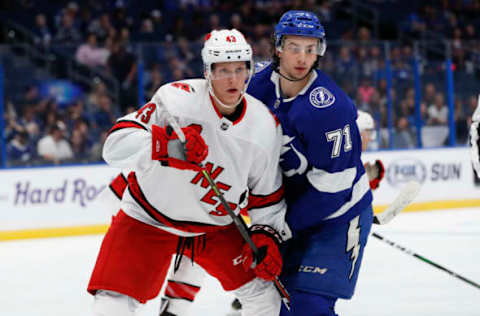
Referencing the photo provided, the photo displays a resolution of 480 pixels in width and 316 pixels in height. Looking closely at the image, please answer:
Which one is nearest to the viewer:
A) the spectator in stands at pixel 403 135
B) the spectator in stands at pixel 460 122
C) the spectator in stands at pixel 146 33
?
the spectator in stands at pixel 403 135

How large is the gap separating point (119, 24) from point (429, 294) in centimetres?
584

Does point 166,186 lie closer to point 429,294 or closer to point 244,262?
point 244,262

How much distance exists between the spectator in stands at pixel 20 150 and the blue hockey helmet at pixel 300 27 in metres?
4.02

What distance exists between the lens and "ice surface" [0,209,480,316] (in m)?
3.69

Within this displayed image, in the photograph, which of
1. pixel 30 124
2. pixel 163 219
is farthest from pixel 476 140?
pixel 30 124

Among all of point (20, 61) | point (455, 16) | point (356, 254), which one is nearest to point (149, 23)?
point (20, 61)

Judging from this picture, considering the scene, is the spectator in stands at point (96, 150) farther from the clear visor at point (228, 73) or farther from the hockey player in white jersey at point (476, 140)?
the hockey player in white jersey at point (476, 140)

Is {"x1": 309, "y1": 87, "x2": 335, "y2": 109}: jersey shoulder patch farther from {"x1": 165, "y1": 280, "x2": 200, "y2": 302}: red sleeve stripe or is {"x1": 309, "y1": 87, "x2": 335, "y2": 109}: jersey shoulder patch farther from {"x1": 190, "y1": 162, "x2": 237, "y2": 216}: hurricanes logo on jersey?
{"x1": 165, "y1": 280, "x2": 200, "y2": 302}: red sleeve stripe

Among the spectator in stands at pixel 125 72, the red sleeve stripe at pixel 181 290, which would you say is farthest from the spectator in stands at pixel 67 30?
the red sleeve stripe at pixel 181 290

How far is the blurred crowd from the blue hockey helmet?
157 inches

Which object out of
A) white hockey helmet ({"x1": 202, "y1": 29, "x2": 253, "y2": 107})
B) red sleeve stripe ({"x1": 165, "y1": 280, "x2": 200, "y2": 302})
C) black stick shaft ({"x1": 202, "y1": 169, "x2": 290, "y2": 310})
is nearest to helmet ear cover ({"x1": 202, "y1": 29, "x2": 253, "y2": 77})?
white hockey helmet ({"x1": 202, "y1": 29, "x2": 253, "y2": 107})

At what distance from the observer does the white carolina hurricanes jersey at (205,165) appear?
7.65ft

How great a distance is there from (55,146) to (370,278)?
307 cm

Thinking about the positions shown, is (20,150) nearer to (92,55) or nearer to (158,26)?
(92,55)
